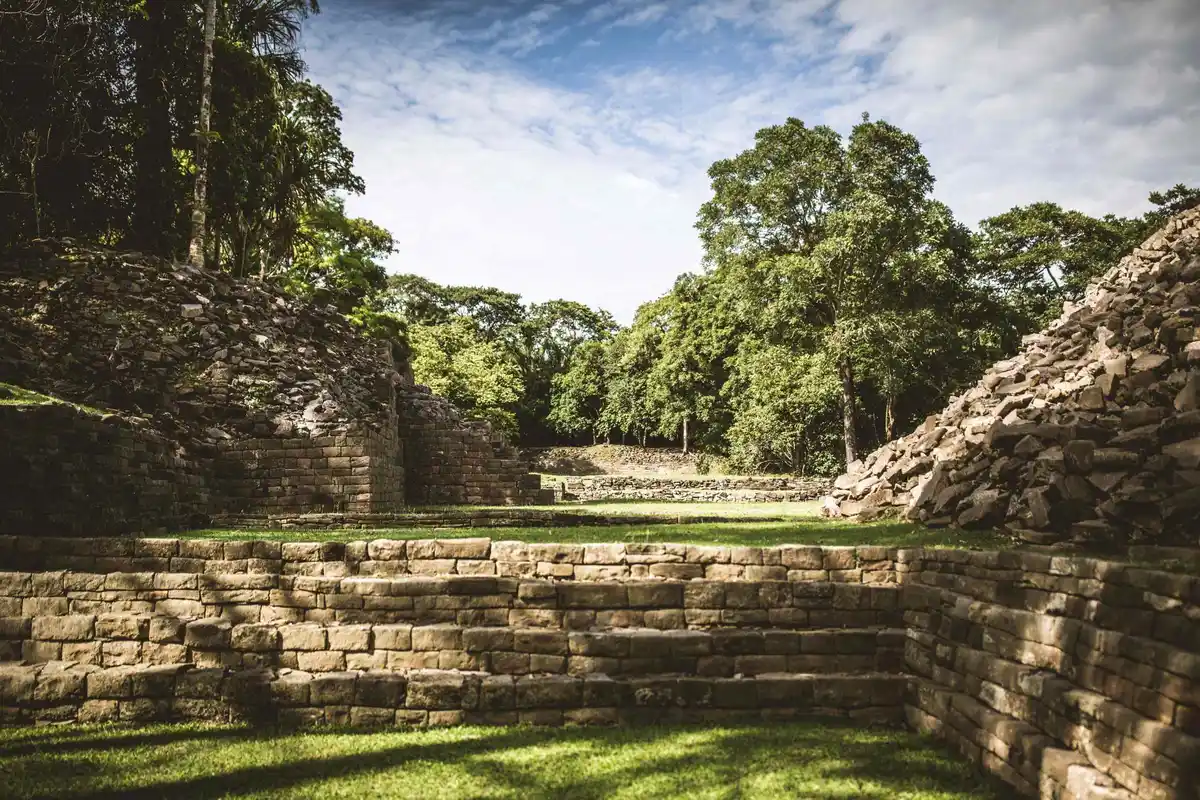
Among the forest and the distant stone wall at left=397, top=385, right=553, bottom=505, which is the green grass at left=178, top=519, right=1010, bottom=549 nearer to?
the distant stone wall at left=397, top=385, right=553, bottom=505

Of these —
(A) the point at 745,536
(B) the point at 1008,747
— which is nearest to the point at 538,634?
(B) the point at 1008,747

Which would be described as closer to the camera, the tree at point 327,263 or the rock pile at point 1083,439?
the rock pile at point 1083,439

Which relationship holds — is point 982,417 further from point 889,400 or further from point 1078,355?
point 889,400

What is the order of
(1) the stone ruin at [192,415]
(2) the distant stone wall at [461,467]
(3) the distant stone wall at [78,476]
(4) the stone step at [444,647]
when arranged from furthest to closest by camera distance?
(2) the distant stone wall at [461,467]
(1) the stone ruin at [192,415]
(3) the distant stone wall at [78,476]
(4) the stone step at [444,647]

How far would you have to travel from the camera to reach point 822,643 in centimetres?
585

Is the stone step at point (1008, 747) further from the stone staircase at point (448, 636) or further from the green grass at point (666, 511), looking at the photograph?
the green grass at point (666, 511)

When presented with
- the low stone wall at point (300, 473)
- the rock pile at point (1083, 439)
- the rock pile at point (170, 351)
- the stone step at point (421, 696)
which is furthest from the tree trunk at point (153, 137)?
the rock pile at point (1083, 439)

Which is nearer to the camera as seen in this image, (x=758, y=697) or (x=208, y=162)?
(x=758, y=697)

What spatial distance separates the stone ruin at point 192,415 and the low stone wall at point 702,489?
21.7 ft

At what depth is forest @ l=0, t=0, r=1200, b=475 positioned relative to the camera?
1973cm

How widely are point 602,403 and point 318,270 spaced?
2537 centimetres

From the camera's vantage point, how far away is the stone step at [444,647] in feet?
19.1

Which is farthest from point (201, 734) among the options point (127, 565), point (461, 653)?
point (127, 565)

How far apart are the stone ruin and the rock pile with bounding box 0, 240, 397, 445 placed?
4cm
